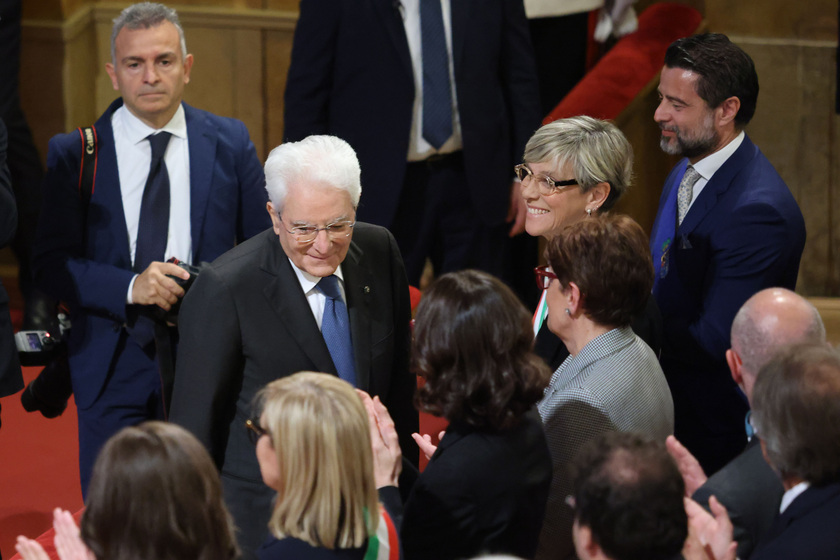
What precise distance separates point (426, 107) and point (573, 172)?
4.23ft

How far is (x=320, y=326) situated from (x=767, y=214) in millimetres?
1300

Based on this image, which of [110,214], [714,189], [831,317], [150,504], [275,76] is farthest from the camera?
[275,76]

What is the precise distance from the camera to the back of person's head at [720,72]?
3.18 metres

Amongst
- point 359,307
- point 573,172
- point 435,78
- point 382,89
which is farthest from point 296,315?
point 435,78

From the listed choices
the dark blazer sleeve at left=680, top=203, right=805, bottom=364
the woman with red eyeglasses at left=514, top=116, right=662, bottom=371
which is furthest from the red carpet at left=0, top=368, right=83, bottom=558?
the dark blazer sleeve at left=680, top=203, right=805, bottom=364

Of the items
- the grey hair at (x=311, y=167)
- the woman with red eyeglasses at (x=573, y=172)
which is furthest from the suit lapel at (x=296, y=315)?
the woman with red eyeglasses at (x=573, y=172)

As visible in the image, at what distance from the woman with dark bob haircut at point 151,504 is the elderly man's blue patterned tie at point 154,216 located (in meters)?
1.60

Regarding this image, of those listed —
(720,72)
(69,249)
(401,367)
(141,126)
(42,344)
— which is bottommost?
(42,344)

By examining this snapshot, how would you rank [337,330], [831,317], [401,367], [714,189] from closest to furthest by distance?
[337,330], [401,367], [714,189], [831,317]

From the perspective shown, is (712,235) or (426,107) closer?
(712,235)

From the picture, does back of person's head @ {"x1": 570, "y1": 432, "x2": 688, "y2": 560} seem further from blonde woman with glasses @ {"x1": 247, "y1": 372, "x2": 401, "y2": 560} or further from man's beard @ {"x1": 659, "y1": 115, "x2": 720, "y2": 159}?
man's beard @ {"x1": 659, "y1": 115, "x2": 720, "y2": 159}

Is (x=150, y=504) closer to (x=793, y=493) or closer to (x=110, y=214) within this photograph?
(x=793, y=493)

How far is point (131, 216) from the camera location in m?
3.26

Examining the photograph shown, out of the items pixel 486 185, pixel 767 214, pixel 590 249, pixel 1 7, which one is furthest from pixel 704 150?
pixel 1 7
